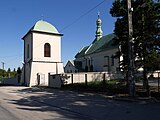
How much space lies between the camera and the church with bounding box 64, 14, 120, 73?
2005 inches

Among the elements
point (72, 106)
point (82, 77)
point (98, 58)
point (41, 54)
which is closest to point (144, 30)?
point (72, 106)

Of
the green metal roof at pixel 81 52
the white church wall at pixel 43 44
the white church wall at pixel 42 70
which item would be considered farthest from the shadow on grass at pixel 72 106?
the green metal roof at pixel 81 52

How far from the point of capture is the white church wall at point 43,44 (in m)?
44.0

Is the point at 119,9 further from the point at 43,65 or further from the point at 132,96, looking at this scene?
the point at 43,65

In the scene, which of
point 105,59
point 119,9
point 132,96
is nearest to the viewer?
point 132,96

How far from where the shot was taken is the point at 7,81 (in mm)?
→ 61812

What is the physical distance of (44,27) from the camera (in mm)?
45938

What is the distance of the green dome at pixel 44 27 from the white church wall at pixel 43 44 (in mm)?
881

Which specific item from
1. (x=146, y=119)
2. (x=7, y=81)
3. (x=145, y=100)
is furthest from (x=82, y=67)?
(x=146, y=119)

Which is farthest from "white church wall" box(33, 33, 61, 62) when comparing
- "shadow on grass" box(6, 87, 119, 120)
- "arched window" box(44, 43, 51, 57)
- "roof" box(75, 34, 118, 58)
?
"shadow on grass" box(6, 87, 119, 120)

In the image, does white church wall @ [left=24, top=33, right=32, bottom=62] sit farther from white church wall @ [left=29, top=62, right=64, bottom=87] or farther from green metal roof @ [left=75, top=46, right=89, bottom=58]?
green metal roof @ [left=75, top=46, right=89, bottom=58]

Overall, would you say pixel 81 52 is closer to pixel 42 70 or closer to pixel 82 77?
pixel 42 70

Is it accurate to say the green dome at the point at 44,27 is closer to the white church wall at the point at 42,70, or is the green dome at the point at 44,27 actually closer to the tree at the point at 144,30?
the white church wall at the point at 42,70

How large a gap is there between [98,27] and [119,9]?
163 ft
